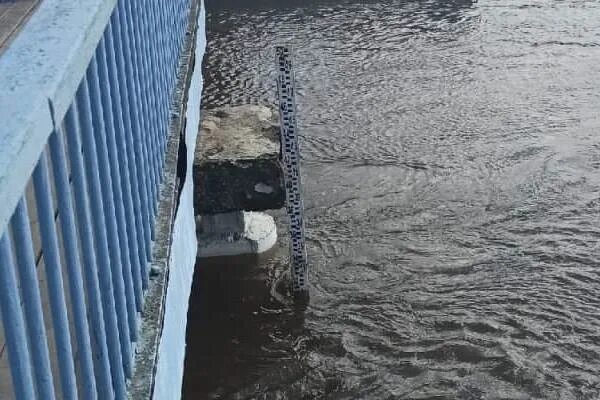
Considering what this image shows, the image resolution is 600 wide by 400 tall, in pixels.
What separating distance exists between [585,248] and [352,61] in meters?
7.07

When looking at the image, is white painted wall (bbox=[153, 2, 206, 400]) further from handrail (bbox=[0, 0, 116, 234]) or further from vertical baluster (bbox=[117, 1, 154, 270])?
handrail (bbox=[0, 0, 116, 234])

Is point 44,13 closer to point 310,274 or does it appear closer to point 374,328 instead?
point 374,328

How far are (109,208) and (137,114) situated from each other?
84 centimetres

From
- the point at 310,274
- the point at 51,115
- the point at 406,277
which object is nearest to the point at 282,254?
the point at 310,274

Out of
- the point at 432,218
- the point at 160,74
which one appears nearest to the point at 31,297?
the point at 160,74

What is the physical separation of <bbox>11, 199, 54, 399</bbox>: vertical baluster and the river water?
5.31m

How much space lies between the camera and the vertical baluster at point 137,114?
134 inches

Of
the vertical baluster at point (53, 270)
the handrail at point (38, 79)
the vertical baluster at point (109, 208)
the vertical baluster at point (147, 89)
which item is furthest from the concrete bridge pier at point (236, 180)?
the vertical baluster at point (53, 270)

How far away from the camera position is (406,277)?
28.3 feet

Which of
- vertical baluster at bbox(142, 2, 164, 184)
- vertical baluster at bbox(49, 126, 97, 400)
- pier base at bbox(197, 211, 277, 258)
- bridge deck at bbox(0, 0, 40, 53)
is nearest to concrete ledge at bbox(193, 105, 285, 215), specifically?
pier base at bbox(197, 211, 277, 258)

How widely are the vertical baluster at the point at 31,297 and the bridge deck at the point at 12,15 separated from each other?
1.29 m

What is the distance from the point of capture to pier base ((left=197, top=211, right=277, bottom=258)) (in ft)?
29.2

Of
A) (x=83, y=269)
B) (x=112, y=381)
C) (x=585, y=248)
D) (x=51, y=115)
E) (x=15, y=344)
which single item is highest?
(x=51, y=115)

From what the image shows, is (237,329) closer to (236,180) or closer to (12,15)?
(236,180)
